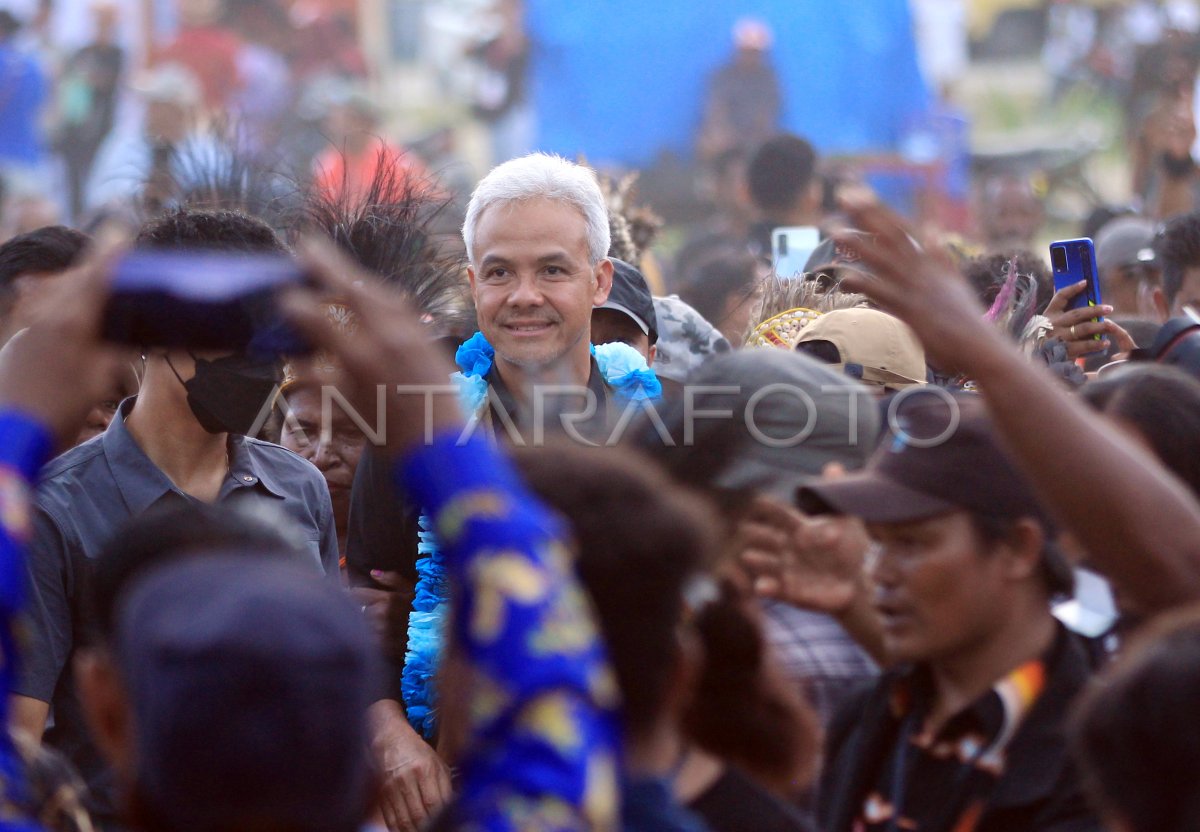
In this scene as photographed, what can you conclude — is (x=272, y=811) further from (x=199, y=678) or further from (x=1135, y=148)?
(x=1135, y=148)

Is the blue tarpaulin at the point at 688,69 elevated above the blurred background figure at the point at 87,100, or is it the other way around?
the blue tarpaulin at the point at 688,69

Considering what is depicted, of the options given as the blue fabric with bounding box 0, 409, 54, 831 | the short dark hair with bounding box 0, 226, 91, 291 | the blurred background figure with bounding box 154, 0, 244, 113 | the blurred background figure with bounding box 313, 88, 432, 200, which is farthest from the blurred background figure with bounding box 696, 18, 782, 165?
the blue fabric with bounding box 0, 409, 54, 831

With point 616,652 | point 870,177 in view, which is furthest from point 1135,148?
point 616,652

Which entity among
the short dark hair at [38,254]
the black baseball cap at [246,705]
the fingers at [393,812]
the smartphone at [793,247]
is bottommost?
the fingers at [393,812]

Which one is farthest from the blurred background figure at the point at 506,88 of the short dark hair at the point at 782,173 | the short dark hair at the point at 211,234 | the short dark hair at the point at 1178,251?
the short dark hair at the point at 211,234

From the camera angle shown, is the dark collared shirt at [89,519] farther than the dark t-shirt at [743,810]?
Yes

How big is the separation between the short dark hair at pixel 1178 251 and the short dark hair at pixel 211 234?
10.6 feet

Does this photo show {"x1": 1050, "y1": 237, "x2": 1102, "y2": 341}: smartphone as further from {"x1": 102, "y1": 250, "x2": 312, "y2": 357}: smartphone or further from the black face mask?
{"x1": 102, "y1": 250, "x2": 312, "y2": 357}: smartphone

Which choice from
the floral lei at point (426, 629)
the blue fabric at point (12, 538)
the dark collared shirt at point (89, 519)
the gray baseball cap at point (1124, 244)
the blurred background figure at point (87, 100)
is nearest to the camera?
the blue fabric at point (12, 538)

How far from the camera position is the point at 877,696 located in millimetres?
2553

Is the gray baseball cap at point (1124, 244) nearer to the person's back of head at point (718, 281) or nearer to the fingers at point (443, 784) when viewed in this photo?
the person's back of head at point (718, 281)

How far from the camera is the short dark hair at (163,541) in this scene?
2.05 metres

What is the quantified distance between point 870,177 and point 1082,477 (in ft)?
29.3

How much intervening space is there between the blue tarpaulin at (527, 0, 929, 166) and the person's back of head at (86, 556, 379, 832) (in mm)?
9603
